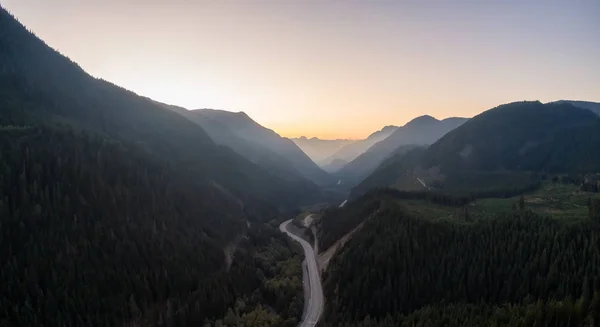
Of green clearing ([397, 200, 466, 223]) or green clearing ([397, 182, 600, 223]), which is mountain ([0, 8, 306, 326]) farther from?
green clearing ([397, 182, 600, 223])

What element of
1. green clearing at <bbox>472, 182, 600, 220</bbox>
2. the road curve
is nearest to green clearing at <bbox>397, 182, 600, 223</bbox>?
green clearing at <bbox>472, 182, 600, 220</bbox>

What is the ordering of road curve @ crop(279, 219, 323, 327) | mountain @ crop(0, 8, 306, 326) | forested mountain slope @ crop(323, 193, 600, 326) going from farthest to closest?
road curve @ crop(279, 219, 323, 327)
mountain @ crop(0, 8, 306, 326)
forested mountain slope @ crop(323, 193, 600, 326)

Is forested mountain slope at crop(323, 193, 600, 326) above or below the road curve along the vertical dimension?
above

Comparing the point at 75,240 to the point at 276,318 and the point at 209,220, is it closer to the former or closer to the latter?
the point at 276,318

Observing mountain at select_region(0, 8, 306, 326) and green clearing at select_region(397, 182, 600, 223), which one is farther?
green clearing at select_region(397, 182, 600, 223)

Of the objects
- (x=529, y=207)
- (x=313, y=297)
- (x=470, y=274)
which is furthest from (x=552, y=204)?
(x=313, y=297)

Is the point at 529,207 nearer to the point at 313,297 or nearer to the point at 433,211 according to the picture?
the point at 433,211

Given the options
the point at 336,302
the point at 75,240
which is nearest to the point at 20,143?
the point at 75,240

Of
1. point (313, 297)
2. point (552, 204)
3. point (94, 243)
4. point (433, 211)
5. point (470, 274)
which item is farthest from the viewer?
point (433, 211)

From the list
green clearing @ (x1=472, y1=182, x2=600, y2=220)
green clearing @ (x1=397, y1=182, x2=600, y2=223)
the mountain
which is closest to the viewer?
the mountain
